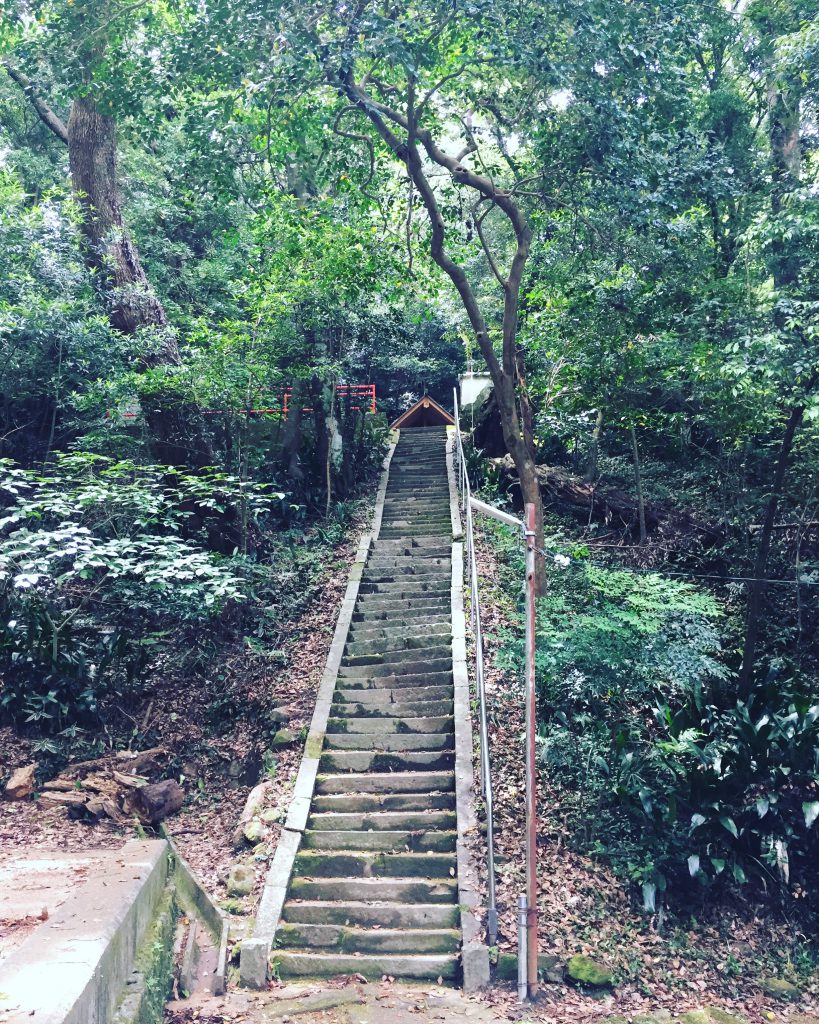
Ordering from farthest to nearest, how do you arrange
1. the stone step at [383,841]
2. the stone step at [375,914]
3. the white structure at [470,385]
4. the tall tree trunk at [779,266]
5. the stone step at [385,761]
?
the white structure at [470,385] → the stone step at [385,761] → the tall tree trunk at [779,266] → the stone step at [383,841] → the stone step at [375,914]

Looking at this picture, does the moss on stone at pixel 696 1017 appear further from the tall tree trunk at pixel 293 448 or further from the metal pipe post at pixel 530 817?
the tall tree trunk at pixel 293 448

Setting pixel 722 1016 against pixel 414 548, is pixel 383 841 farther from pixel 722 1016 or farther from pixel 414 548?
pixel 414 548

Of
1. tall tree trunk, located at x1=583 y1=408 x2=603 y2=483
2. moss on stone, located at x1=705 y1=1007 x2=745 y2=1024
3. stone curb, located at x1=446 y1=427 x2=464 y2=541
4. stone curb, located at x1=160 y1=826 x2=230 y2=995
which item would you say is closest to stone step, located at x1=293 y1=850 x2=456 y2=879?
stone curb, located at x1=160 y1=826 x2=230 y2=995

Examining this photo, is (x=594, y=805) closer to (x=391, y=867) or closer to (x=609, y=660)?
(x=609, y=660)

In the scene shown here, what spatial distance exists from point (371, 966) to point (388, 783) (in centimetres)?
183

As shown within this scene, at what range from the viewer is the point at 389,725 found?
8.06 metres

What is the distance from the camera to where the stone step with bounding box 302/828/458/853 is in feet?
21.8

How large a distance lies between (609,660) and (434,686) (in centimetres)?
243

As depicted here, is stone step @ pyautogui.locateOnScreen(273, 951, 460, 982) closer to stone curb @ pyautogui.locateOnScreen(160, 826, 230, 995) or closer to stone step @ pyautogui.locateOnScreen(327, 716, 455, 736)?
stone curb @ pyautogui.locateOnScreen(160, 826, 230, 995)

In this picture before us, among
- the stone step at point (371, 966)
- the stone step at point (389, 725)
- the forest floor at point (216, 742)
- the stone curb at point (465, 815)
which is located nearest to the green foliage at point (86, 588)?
the forest floor at point (216, 742)

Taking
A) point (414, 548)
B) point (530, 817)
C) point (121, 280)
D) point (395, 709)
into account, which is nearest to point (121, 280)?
point (121, 280)

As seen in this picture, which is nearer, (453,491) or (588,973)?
(588,973)

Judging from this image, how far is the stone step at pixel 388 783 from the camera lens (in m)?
7.26

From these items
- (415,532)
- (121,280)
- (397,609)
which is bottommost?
(397,609)
